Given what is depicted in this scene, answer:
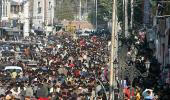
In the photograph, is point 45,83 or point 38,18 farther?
point 38,18

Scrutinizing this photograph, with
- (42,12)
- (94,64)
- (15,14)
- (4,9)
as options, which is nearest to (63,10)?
(42,12)

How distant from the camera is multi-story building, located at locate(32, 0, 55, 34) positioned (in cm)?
8644

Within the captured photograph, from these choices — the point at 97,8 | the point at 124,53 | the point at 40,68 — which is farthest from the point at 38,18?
the point at 124,53

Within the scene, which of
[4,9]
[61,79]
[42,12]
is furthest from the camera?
[42,12]

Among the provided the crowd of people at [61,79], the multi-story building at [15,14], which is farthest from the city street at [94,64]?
the multi-story building at [15,14]

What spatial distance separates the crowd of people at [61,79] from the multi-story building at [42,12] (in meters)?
39.8

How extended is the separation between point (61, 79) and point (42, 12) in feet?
199

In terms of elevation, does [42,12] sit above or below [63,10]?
below

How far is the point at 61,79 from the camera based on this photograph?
103 ft

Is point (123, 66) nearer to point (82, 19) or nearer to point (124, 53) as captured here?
point (124, 53)

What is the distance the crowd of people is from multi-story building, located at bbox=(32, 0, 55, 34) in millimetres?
39753

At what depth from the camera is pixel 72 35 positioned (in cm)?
7300

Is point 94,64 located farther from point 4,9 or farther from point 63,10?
point 63,10

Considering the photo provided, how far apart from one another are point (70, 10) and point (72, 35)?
77.2 feet
